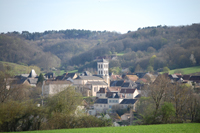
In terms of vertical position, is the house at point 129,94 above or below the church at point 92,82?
below

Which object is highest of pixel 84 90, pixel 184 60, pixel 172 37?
pixel 172 37

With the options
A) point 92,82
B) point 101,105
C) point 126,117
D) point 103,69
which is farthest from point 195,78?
point 126,117

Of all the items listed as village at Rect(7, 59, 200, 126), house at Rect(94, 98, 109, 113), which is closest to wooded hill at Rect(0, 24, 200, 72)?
village at Rect(7, 59, 200, 126)

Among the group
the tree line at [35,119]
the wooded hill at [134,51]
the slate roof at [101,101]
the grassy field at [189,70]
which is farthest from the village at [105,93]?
the wooded hill at [134,51]

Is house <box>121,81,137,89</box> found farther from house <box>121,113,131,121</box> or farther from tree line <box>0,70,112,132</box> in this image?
tree line <box>0,70,112,132</box>

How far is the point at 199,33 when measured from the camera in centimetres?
12581

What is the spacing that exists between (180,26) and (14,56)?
8369 centimetres

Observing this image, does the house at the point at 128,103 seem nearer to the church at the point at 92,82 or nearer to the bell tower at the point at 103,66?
the church at the point at 92,82

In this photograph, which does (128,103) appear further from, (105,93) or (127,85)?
(127,85)

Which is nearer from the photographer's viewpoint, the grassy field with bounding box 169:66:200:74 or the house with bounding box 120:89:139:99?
the house with bounding box 120:89:139:99

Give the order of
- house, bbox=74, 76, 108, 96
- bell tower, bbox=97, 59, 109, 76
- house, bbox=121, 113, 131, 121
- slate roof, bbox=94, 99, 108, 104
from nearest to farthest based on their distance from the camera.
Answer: house, bbox=121, 113, 131, 121, slate roof, bbox=94, 99, 108, 104, house, bbox=74, 76, 108, 96, bell tower, bbox=97, 59, 109, 76

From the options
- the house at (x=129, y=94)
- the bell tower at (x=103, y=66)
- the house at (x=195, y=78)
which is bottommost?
the house at (x=129, y=94)

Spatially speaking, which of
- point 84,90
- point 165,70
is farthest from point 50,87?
point 165,70

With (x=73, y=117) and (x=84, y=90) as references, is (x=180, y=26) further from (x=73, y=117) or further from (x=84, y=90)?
(x=73, y=117)
